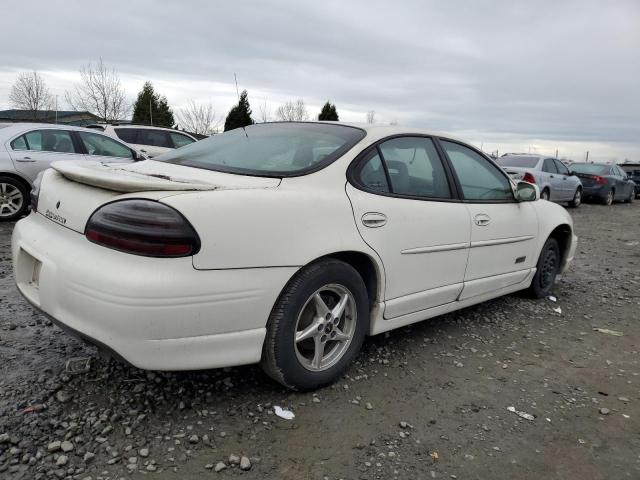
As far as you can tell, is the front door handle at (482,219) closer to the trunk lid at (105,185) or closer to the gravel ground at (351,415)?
the gravel ground at (351,415)

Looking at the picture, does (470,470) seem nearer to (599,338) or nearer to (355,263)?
(355,263)

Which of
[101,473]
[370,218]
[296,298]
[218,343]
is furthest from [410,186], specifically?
[101,473]

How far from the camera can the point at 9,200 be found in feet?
24.5

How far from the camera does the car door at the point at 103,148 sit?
27.0ft

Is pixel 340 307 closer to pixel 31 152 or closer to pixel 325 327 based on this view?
pixel 325 327

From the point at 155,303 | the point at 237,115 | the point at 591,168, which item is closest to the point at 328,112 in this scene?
the point at 237,115

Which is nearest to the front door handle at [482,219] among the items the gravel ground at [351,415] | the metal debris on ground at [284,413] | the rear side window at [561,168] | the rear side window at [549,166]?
the gravel ground at [351,415]

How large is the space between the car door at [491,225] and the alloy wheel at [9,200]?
21.2 ft

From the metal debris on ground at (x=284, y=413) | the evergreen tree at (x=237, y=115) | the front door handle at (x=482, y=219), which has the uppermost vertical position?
the evergreen tree at (x=237, y=115)

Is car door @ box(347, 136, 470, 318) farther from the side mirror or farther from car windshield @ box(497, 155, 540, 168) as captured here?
car windshield @ box(497, 155, 540, 168)

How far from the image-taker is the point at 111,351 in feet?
7.26

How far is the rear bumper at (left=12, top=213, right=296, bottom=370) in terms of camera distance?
2131mm

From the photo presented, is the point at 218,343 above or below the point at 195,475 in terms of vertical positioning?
above

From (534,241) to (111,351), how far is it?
3.56m
